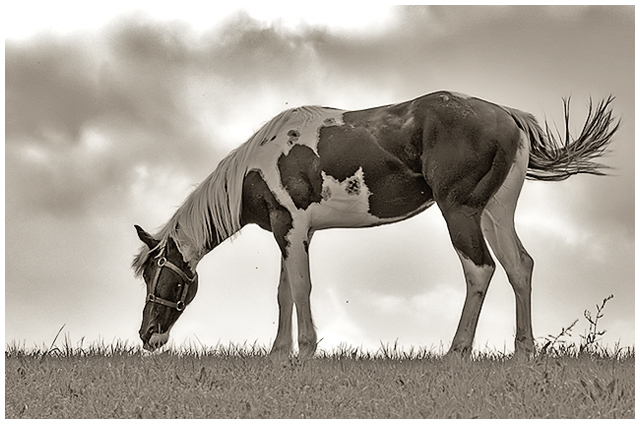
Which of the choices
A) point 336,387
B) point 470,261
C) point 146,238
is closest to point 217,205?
point 146,238

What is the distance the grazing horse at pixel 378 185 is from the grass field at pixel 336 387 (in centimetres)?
62

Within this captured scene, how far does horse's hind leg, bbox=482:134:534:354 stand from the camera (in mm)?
6250

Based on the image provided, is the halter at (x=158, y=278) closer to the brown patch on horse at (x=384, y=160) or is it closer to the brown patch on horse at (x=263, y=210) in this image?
the brown patch on horse at (x=263, y=210)

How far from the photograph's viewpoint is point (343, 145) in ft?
21.2

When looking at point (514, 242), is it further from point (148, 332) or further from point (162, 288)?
point (148, 332)

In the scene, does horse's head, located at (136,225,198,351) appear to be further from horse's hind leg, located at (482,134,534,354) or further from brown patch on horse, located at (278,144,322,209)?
horse's hind leg, located at (482,134,534,354)

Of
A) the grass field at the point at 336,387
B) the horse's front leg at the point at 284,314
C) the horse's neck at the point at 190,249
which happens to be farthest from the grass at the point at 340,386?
the horse's neck at the point at 190,249

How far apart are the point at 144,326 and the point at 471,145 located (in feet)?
10.2

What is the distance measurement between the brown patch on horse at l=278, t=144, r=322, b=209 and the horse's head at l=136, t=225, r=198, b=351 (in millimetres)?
1208

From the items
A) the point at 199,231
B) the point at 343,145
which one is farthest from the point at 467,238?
the point at 199,231

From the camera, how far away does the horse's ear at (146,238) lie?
6.94m

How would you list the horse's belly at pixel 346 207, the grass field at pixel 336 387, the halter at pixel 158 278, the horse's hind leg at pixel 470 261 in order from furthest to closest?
the halter at pixel 158 278 → the horse's belly at pixel 346 207 → the horse's hind leg at pixel 470 261 → the grass field at pixel 336 387

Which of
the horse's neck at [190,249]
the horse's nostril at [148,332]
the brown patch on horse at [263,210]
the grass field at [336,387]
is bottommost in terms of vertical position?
the grass field at [336,387]

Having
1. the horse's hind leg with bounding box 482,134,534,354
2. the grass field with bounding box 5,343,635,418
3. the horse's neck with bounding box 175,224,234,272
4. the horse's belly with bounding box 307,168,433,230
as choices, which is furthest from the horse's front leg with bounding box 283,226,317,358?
the horse's hind leg with bounding box 482,134,534,354
